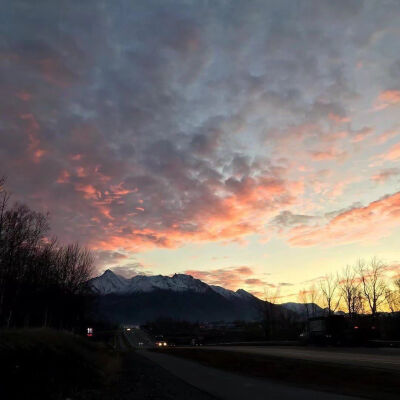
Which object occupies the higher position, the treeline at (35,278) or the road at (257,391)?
the treeline at (35,278)

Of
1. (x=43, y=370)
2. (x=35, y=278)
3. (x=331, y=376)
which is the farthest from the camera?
(x=35, y=278)

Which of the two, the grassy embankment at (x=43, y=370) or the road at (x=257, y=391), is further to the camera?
the road at (x=257, y=391)

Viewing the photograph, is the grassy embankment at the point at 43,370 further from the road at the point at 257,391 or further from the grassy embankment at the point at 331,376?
the grassy embankment at the point at 331,376

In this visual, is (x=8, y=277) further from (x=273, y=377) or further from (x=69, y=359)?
(x=273, y=377)

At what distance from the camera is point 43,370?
20.4 m

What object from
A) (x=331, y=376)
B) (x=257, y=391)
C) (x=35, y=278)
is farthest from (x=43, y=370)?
(x=35, y=278)

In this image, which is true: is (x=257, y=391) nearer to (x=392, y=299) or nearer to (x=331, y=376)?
(x=331, y=376)

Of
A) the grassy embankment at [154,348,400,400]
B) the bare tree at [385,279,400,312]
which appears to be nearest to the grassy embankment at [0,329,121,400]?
the grassy embankment at [154,348,400,400]

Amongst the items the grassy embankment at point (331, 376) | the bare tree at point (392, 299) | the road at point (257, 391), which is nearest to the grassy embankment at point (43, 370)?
the road at point (257, 391)

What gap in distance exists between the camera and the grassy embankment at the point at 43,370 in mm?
16688

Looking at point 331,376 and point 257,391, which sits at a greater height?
point 331,376

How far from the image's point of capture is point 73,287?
81250 millimetres

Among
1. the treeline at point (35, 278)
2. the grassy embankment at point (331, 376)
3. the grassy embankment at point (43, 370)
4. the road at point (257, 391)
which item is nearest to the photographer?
the grassy embankment at point (43, 370)

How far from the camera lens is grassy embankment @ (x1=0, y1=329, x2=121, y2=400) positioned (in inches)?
657
